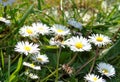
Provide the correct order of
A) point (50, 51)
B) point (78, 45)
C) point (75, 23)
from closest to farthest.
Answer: point (78, 45) → point (50, 51) → point (75, 23)

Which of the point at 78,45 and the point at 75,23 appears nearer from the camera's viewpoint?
the point at 78,45

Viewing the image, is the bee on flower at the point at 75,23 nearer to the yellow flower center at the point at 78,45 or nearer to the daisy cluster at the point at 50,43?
the daisy cluster at the point at 50,43

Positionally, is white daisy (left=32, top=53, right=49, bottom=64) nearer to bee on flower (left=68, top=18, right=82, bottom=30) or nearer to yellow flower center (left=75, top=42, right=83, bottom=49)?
yellow flower center (left=75, top=42, right=83, bottom=49)

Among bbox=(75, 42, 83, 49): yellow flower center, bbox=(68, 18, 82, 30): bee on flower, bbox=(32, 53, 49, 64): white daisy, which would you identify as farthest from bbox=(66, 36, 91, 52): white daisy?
bbox=(68, 18, 82, 30): bee on flower

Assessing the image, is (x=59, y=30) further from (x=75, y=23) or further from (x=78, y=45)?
(x=75, y=23)

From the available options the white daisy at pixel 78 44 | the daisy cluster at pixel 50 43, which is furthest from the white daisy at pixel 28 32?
the white daisy at pixel 78 44

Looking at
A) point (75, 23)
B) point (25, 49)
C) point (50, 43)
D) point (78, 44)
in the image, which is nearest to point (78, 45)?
point (78, 44)

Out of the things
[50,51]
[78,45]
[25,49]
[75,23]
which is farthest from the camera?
[75,23]

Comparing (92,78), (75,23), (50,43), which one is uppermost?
(75,23)
